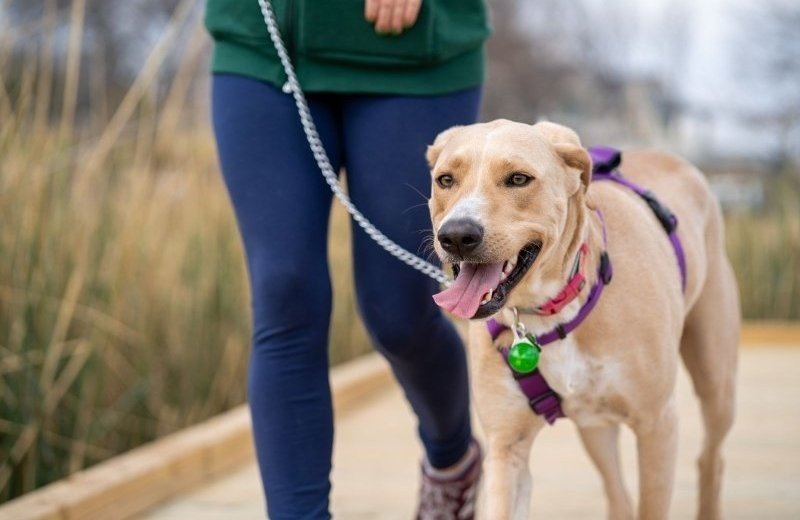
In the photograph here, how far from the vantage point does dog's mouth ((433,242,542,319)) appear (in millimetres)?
2619

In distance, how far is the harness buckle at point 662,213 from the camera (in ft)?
11.1

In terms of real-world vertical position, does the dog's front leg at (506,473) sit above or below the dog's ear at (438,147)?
below

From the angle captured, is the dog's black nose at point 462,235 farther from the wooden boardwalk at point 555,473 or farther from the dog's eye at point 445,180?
the wooden boardwalk at point 555,473

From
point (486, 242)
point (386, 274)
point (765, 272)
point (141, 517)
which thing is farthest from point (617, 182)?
point (765, 272)

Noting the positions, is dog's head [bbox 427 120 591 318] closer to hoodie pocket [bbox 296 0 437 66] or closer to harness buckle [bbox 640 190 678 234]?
hoodie pocket [bbox 296 0 437 66]

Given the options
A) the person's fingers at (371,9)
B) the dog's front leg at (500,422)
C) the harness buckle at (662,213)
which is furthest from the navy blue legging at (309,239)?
the harness buckle at (662,213)

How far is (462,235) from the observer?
8.47 feet

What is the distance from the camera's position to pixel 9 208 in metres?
4.22

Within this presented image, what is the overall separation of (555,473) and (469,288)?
8.33 feet

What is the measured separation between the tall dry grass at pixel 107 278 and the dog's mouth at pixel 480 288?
78.4 inches

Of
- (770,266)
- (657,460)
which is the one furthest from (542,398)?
(770,266)

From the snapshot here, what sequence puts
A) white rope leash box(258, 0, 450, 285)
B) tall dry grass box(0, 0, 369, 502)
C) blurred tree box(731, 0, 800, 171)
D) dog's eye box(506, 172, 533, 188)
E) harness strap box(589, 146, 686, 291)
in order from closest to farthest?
1. dog's eye box(506, 172, 533, 188)
2. white rope leash box(258, 0, 450, 285)
3. harness strap box(589, 146, 686, 291)
4. tall dry grass box(0, 0, 369, 502)
5. blurred tree box(731, 0, 800, 171)

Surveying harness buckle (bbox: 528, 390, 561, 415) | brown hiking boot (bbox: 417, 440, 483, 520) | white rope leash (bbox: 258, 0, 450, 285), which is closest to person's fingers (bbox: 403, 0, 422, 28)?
white rope leash (bbox: 258, 0, 450, 285)

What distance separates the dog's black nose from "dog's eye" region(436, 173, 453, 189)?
0.26m
